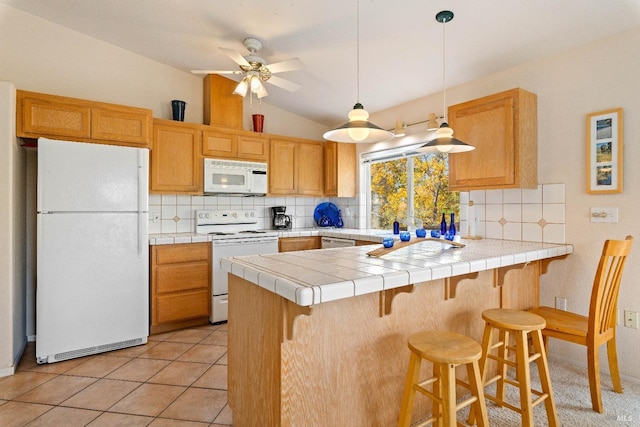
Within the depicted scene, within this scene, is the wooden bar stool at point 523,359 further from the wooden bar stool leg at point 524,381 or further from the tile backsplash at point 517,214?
the tile backsplash at point 517,214

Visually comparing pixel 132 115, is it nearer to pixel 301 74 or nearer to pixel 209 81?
pixel 209 81

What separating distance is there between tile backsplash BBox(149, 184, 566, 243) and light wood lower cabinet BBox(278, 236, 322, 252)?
663 millimetres

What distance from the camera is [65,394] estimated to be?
2.11 metres

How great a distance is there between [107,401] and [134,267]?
1089mm

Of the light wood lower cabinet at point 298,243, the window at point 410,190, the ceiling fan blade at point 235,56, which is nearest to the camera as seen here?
the ceiling fan blade at point 235,56

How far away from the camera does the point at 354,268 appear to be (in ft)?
4.97

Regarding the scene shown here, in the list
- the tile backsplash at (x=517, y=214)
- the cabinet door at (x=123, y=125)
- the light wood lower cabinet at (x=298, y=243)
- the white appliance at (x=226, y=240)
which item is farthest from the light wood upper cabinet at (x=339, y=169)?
the cabinet door at (x=123, y=125)

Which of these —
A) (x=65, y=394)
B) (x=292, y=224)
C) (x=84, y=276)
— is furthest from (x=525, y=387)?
(x=292, y=224)

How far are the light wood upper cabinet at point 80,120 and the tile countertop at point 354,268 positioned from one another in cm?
198

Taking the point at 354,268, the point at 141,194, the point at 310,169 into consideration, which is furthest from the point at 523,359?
the point at 310,169

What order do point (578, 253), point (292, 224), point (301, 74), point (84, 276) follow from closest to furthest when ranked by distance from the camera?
point (578, 253) → point (84, 276) → point (301, 74) → point (292, 224)

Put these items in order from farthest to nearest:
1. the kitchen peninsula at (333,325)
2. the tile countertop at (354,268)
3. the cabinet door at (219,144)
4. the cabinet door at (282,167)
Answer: the cabinet door at (282,167)
the cabinet door at (219,144)
the kitchen peninsula at (333,325)
the tile countertop at (354,268)

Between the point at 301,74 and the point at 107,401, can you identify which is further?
the point at 301,74

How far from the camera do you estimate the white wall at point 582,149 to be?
219 cm
